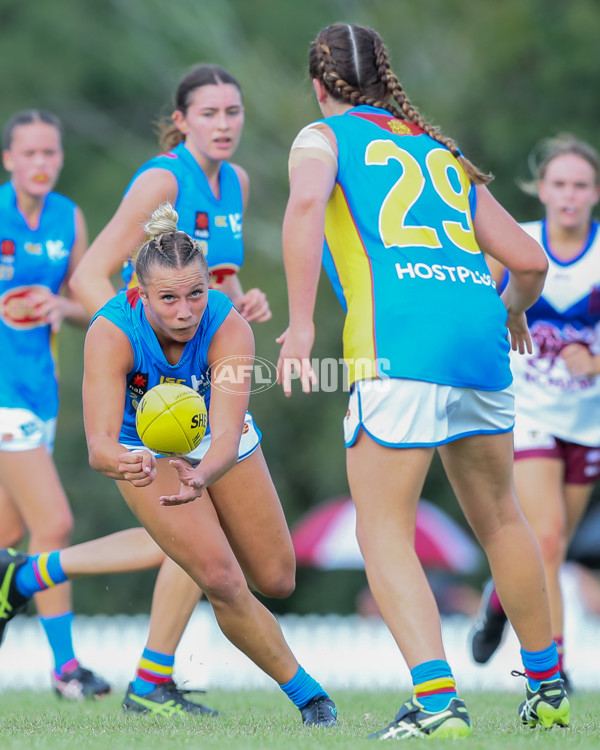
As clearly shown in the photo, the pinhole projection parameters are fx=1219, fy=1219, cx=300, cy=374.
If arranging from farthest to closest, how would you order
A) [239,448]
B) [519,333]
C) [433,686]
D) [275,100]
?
[275,100], [519,333], [239,448], [433,686]

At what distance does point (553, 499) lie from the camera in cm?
623

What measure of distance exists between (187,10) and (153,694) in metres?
21.3

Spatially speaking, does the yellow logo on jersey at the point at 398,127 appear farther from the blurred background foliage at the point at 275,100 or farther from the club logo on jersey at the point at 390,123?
the blurred background foliage at the point at 275,100

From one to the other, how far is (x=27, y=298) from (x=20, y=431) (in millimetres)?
750

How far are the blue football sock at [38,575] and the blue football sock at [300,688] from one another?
1264 mm

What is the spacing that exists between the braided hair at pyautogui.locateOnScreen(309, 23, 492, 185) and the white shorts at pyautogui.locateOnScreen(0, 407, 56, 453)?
2718 millimetres

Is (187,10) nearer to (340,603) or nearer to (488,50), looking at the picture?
(488,50)

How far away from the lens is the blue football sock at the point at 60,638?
20.1 feet

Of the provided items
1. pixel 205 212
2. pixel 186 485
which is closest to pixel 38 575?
pixel 186 485

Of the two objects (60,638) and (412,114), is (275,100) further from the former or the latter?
(412,114)

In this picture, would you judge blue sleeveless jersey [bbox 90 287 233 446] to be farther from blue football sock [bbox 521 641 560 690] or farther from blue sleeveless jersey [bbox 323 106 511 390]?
blue football sock [bbox 521 641 560 690]

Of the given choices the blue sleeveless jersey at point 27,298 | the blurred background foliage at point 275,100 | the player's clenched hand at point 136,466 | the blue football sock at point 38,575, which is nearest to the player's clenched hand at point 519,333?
the player's clenched hand at point 136,466

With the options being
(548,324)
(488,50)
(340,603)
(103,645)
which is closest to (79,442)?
(340,603)

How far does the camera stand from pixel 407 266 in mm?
4184
